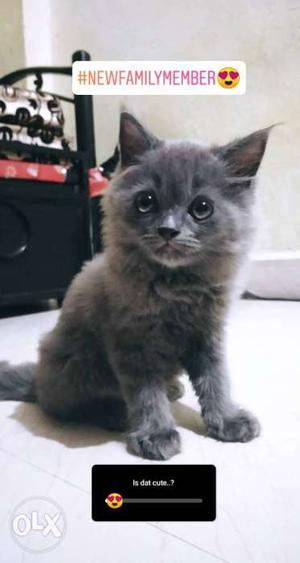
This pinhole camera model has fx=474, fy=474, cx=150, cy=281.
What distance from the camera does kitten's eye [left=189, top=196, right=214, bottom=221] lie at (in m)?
0.59

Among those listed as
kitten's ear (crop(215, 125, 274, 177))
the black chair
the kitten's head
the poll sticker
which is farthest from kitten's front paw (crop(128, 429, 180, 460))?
the black chair

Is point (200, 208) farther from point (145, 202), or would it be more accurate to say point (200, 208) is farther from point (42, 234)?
point (42, 234)

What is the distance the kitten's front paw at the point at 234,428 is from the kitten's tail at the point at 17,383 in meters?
0.34

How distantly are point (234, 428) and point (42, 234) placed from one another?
1106 mm

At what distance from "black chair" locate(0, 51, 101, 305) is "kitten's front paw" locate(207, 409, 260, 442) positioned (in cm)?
85

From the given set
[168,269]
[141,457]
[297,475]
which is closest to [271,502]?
[297,475]

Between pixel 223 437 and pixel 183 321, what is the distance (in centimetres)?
17

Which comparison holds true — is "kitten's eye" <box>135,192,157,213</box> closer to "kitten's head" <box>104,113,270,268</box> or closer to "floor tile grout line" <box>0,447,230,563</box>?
"kitten's head" <box>104,113,270,268</box>

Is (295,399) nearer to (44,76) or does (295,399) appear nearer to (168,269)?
(168,269)

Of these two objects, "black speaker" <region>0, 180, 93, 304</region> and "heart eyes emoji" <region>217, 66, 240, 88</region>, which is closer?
"heart eyes emoji" <region>217, 66, 240, 88</region>

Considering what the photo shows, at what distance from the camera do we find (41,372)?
2.48ft

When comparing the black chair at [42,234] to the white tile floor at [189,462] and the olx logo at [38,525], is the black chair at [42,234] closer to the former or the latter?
the white tile floor at [189,462]

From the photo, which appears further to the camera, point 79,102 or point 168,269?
point 79,102

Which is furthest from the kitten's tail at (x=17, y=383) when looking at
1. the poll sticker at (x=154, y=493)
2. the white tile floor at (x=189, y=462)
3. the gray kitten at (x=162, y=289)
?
the poll sticker at (x=154, y=493)
